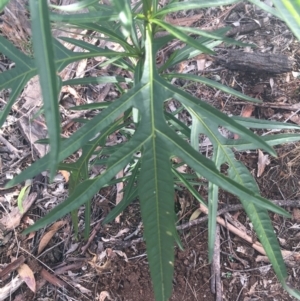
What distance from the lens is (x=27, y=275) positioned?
172 cm

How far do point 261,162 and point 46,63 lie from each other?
4.62 ft

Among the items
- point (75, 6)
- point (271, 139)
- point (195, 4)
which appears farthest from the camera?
point (271, 139)

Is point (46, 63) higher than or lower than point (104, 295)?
higher

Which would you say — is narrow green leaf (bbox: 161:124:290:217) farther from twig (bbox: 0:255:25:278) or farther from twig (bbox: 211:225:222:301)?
twig (bbox: 0:255:25:278)

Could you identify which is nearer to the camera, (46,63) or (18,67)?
(46,63)

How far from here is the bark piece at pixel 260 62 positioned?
193 centimetres

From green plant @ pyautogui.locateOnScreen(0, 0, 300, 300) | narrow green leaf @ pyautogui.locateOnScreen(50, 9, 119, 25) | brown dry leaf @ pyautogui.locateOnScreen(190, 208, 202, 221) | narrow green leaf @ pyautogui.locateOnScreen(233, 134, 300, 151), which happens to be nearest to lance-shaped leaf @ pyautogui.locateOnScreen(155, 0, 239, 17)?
green plant @ pyautogui.locateOnScreen(0, 0, 300, 300)

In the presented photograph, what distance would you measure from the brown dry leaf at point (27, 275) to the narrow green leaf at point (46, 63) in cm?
126

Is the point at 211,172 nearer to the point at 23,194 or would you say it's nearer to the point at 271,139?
the point at 271,139

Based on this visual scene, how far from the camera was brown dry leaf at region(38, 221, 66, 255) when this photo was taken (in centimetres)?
176

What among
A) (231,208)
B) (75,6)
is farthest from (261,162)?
(75,6)

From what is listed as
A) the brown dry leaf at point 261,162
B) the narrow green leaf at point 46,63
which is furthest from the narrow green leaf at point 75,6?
the brown dry leaf at point 261,162

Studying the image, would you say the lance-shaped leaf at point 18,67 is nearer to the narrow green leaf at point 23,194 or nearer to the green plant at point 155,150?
the green plant at point 155,150

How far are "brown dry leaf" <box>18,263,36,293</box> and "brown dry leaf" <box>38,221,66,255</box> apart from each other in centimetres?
8
